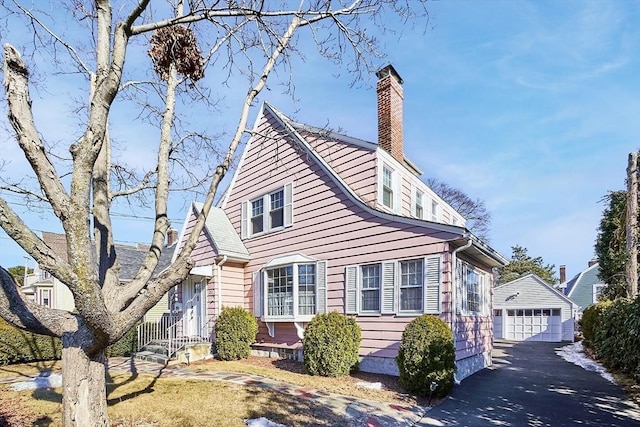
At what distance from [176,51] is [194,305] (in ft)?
34.6

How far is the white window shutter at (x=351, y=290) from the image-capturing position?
35.0 feet

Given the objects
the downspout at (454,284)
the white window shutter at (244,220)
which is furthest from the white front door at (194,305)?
the downspout at (454,284)

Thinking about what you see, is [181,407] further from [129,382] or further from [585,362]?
[585,362]

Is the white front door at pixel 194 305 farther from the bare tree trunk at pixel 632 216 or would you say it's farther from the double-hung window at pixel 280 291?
the bare tree trunk at pixel 632 216

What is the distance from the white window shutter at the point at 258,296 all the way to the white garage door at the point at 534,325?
19714 mm

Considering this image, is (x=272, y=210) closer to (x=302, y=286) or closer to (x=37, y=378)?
(x=302, y=286)

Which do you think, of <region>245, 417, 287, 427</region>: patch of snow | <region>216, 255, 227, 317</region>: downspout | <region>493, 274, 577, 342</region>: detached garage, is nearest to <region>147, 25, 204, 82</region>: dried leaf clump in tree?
<region>245, 417, 287, 427</region>: patch of snow

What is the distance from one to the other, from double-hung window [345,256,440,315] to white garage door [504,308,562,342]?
1966 centimetres

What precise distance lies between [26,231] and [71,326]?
1.24 m

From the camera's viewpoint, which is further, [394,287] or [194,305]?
[194,305]

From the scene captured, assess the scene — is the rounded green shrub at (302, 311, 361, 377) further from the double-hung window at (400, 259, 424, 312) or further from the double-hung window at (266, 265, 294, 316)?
the double-hung window at (266, 265, 294, 316)

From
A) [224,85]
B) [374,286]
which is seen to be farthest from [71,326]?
[374,286]

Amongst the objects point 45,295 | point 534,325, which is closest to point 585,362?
point 534,325

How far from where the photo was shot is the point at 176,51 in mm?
5949
